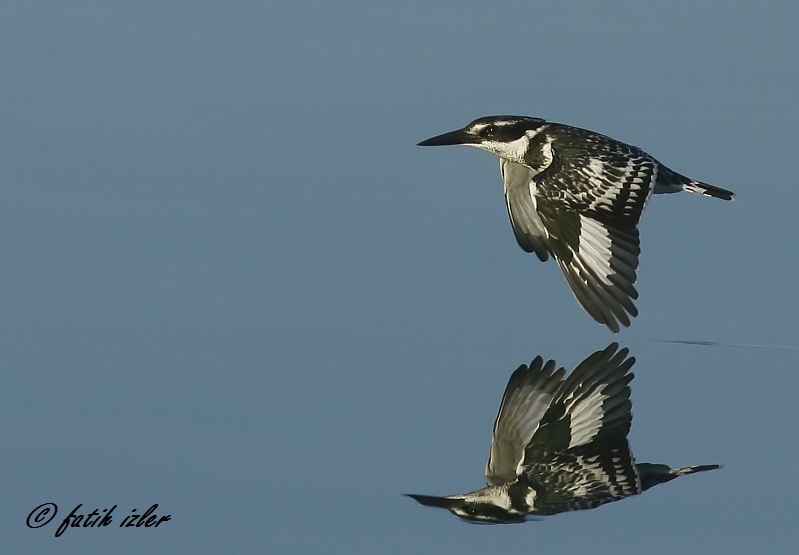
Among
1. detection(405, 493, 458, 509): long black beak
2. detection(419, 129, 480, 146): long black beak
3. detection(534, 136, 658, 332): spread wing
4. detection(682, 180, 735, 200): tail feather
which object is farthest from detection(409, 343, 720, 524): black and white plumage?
detection(419, 129, 480, 146): long black beak

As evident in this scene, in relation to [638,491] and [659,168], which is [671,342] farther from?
[638,491]

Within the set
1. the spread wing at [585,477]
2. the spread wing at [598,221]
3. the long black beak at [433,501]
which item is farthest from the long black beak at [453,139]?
the long black beak at [433,501]

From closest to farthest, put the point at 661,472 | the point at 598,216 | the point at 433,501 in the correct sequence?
the point at 433,501 < the point at 661,472 < the point at 598,216

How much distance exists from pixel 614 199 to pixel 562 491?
2.71m

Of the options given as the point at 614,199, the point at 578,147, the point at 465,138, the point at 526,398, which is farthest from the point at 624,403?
the point at 465,138

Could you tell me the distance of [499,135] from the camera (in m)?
10.0

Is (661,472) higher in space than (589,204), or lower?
lower

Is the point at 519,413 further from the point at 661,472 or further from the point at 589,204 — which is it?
the point at 589,204

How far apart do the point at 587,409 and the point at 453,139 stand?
10.4 ft

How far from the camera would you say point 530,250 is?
9531mm

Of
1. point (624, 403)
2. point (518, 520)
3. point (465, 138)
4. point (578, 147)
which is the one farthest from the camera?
point (465, 138)

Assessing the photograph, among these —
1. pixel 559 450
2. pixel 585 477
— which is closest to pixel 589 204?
pixel 559 450

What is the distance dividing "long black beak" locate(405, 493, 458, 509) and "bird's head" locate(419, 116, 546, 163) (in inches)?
158

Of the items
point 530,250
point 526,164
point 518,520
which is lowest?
point 518,520
